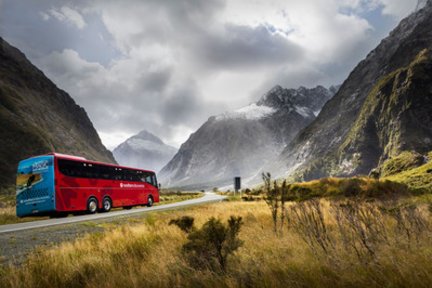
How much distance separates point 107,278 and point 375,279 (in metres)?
3.74

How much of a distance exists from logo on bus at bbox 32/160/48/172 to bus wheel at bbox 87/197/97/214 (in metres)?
3.95

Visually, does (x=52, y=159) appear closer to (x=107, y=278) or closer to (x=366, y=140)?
(x=107, y=278)

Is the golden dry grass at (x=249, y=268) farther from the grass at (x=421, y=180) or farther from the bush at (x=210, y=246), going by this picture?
the grass at (x=421, y=180)

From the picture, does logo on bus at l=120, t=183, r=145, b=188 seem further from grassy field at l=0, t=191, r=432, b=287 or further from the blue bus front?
grassy field at l=0, t=191, r=432, b=287

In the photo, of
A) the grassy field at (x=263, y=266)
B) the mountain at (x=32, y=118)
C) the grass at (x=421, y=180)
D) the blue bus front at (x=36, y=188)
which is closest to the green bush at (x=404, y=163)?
the grass at (x=421, y=180)

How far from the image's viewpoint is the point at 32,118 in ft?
392

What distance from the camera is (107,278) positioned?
514 cm

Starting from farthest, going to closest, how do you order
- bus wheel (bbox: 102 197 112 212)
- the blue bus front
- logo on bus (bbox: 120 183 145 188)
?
logo on bus (bbox: 120 183 145 188) → bus wheel (bbox: 102 197 112 212) → the blue bus front

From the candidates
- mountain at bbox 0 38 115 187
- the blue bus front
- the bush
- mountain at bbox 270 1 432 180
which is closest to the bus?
the blue bus front

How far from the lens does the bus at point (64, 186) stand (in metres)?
19.0

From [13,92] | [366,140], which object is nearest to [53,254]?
[13,92]

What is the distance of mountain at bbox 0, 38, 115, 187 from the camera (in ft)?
319

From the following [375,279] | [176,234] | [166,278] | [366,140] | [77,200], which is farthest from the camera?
[366,140]

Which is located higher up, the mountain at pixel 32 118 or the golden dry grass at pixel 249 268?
the mountain at pixel 32 118
